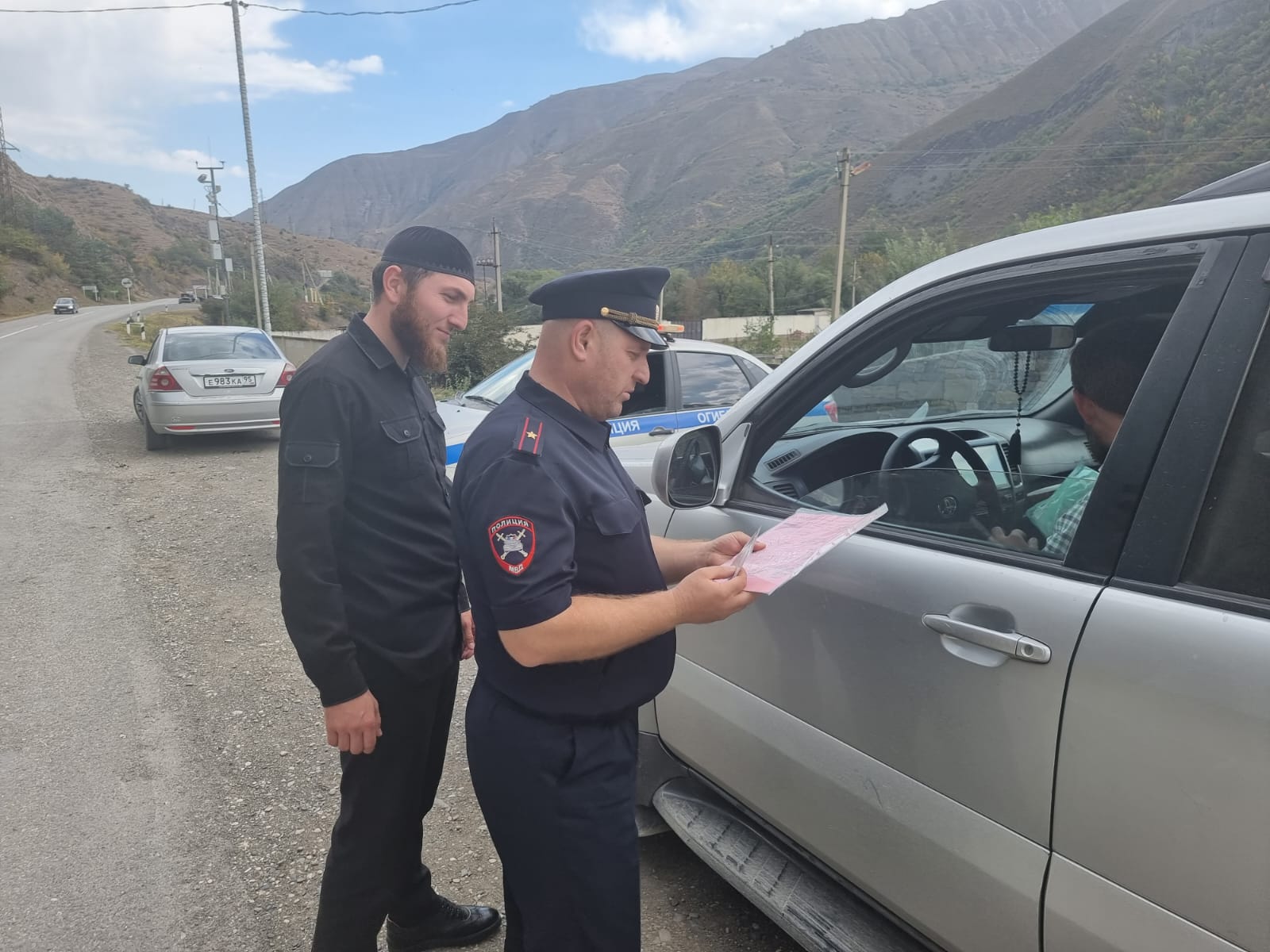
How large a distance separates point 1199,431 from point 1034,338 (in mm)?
1003

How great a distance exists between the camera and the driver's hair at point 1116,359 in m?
1.49

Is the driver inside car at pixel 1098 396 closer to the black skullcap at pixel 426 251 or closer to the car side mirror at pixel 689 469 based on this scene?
the car side mirror at pixel 689 469

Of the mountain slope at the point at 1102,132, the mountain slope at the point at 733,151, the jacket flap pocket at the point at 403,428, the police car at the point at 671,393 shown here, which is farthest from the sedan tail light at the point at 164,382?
the mountain slope at the point at 733,151

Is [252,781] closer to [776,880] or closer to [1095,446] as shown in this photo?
[776,880]

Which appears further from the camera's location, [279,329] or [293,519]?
[279,329]

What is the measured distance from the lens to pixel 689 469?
2061 mm

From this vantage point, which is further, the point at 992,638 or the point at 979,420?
the point at 979,420

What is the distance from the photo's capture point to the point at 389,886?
2.06 m

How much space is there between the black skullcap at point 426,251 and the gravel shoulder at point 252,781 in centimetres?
190

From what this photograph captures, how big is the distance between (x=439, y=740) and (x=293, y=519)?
2.54 ft

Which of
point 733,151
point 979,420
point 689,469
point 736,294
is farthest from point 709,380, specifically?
point 733,151

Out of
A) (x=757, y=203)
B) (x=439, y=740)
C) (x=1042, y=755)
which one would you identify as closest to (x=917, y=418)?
(x=1042, y=755)

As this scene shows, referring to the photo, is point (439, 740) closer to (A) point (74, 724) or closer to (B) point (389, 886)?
(B) point (389, 886)

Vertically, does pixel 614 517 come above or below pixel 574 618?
above
